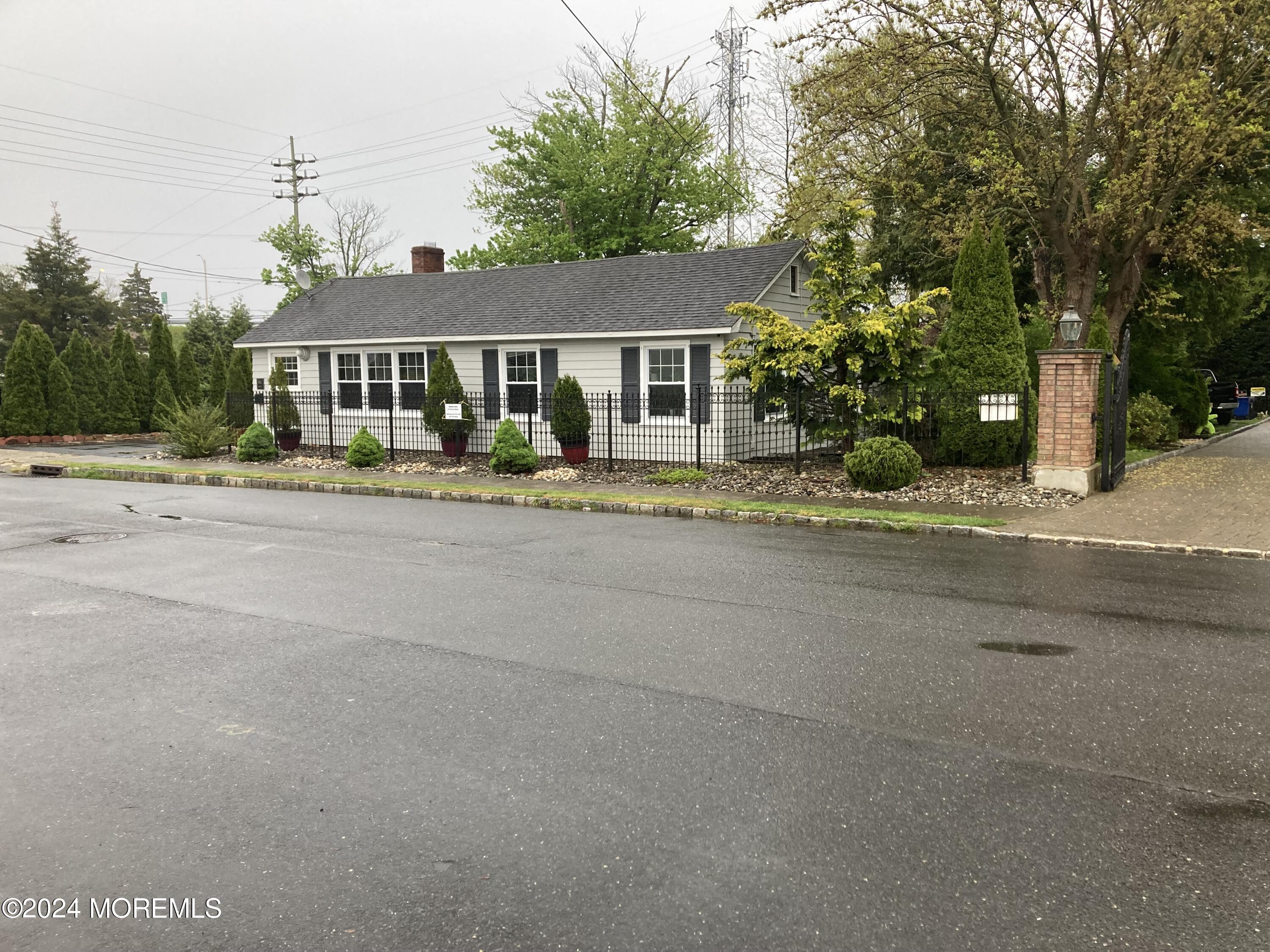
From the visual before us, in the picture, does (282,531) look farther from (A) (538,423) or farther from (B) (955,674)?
(A) (538,423)

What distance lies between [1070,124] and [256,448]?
20.8 meters

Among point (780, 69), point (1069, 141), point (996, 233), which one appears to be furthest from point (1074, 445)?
point (780, 69)

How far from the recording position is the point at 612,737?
14.1 feet

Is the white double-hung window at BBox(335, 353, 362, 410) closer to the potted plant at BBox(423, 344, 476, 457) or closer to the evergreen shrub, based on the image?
the evergreen shrub

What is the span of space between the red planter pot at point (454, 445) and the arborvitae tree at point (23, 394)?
56.6 ft

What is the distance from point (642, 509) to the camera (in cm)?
1318

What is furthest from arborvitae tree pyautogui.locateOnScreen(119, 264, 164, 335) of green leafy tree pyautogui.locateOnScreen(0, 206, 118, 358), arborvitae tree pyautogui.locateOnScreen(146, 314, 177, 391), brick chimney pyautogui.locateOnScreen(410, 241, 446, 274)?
brick chimney pyautogui.locateOnScreen(410, 241, 446, 274)

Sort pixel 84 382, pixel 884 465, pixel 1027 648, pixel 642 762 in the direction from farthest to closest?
pixel 84 382 < pixel 884 465 < pixel 1027 648 < pixel 642 762

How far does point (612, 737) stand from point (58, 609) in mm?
5404

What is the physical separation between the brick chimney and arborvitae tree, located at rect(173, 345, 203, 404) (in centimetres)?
1053

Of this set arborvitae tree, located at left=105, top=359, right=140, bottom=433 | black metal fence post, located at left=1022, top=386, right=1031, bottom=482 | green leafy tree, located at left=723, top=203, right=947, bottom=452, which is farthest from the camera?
arborvitae tree, located at left=105, top=359, right=140, bottom=433

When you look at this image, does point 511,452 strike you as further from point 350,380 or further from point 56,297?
point 56,297

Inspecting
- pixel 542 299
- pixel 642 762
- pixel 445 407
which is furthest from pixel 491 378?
pixel 642 762

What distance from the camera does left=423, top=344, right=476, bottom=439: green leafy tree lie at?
67.3ft
